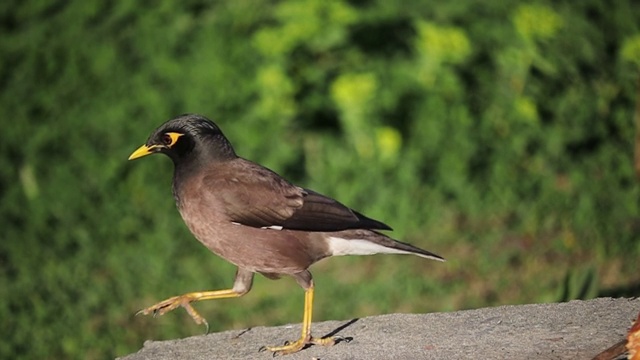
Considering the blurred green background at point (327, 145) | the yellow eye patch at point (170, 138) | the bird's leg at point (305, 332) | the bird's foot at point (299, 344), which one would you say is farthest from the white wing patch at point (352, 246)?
the blurred green background at point (327, 145)

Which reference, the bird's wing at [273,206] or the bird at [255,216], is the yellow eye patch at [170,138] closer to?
the bird at [255,216]

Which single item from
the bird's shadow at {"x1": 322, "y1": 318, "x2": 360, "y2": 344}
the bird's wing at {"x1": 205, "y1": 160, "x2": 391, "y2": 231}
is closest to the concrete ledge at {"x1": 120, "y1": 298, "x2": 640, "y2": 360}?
the bird's shadow at {"x1": 322, "y1": 318, "x2": 360, "y2": 344}

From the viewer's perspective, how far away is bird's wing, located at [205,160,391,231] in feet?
17.4

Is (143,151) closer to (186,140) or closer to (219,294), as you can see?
(186,140)

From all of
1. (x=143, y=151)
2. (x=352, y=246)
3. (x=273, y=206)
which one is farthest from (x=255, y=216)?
(x=143, y=151)

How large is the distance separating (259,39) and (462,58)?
4.89ft

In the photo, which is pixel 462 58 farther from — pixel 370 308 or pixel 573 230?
pixel 370 308

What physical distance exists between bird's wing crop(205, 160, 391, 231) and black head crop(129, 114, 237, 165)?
5.3 inches

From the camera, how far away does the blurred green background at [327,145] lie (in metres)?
7.92

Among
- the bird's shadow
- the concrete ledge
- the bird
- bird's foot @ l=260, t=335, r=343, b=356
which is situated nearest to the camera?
the concrete ledge

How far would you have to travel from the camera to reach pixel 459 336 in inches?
215

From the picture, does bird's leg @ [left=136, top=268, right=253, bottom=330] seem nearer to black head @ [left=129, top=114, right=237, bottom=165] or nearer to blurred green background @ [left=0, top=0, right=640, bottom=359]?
black head @ [left=129, top=114, right=237, bottom=165]

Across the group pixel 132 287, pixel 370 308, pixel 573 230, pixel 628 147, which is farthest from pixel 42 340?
pixel 628 147

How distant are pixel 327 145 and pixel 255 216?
367 cm
